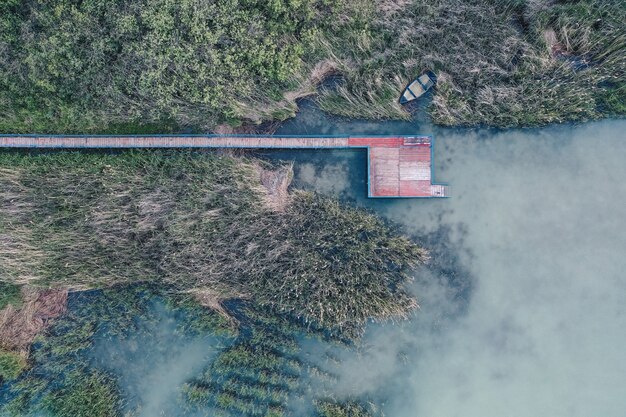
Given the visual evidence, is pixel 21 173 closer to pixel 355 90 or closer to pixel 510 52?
pixel 355 90

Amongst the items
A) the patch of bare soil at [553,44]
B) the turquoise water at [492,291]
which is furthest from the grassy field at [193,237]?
the patch of bare soil at [553,44]

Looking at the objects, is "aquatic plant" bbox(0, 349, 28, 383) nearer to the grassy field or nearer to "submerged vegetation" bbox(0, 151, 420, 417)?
"submerged vegetation" bbox(0, 151, 420, 417)

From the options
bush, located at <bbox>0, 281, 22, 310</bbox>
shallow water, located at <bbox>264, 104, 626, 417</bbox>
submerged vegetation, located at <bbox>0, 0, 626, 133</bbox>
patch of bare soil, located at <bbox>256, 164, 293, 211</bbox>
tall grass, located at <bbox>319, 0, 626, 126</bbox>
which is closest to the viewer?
submerged vegetation, located at <bbox>0, 0, 626, 133</bbox>

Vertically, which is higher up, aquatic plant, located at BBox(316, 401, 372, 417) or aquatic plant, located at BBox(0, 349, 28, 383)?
aquatic plant, located at BBox(0, 349, 28, 383)

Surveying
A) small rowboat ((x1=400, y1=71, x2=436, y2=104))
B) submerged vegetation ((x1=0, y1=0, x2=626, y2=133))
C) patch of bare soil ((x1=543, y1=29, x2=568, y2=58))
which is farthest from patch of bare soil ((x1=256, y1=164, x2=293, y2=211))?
patch of bare soil ((x1=543, y1=29, x2=568, y2=58))

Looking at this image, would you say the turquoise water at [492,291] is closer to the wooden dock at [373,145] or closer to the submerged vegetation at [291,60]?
the wooden dock at [373,145]

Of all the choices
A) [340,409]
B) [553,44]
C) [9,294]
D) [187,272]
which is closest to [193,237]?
[187,272]
